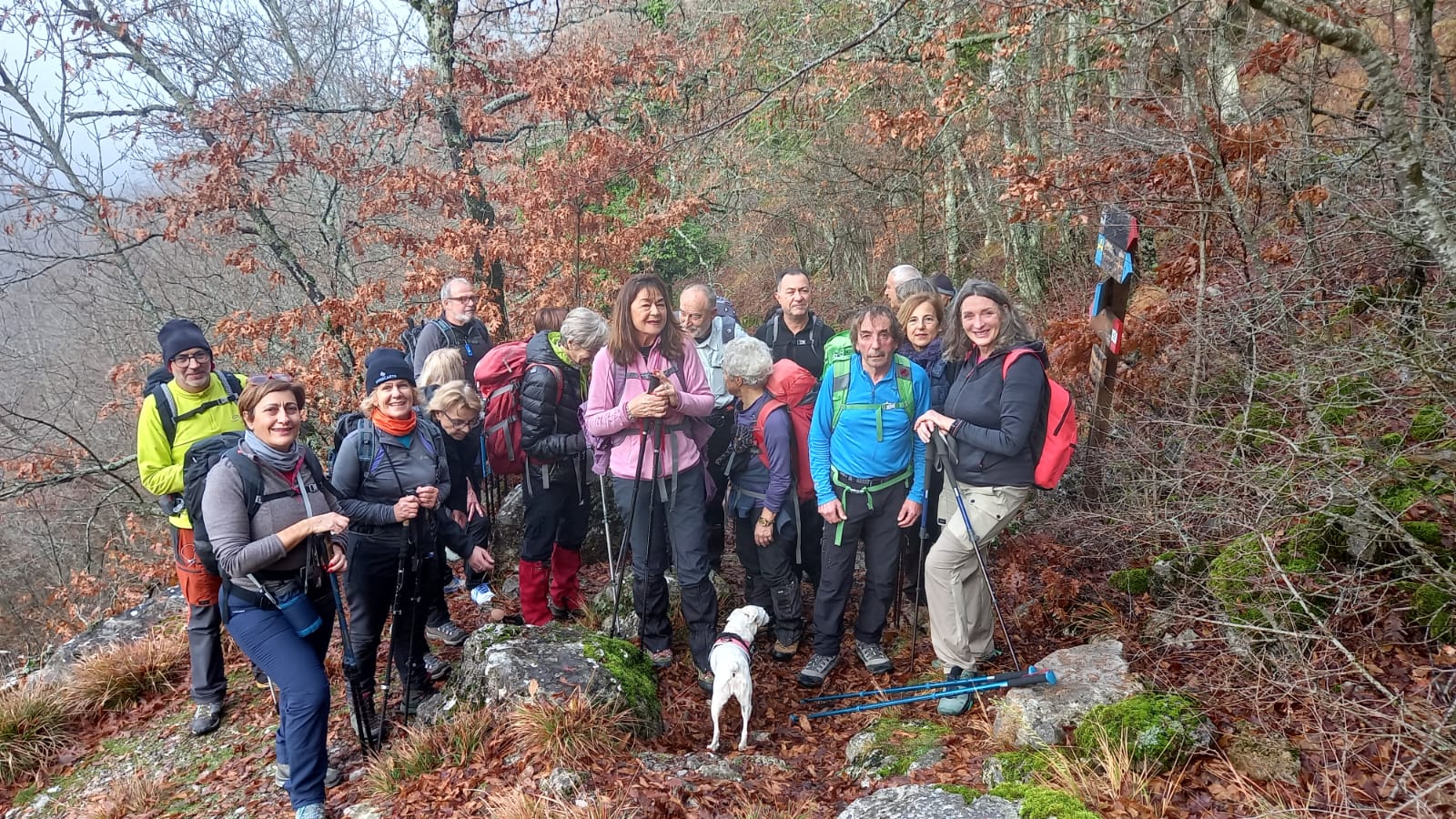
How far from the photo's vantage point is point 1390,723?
2.94 metres

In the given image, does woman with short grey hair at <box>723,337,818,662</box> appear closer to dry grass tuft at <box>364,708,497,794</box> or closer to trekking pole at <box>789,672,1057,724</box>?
trekking pole at <box>789,672,1057,724</box>

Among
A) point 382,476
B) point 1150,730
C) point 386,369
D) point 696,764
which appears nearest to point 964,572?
point 1150,730

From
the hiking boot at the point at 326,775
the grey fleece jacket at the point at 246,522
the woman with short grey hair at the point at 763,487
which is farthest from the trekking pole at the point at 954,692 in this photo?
the grey fleece jacket at the point at 246,522

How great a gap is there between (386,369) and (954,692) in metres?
3.75

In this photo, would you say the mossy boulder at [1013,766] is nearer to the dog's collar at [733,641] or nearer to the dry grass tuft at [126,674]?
the dog's collar at [733,641]

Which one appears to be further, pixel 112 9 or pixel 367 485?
pixel 112 9

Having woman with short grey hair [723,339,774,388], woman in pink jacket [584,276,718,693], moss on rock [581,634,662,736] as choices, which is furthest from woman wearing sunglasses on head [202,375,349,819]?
woman with short grey hair [723,339,774,388]

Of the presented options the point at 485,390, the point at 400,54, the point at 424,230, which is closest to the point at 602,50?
the point at 400,54

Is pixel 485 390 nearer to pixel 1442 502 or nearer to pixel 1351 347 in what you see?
pixel 1351 347

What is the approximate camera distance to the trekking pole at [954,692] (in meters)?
3.86

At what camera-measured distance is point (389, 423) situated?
420 cm

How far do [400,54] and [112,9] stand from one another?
9.46ft

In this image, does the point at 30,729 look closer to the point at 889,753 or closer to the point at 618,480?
the point at 618,480

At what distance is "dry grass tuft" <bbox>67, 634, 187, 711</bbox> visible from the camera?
214 inches
